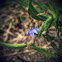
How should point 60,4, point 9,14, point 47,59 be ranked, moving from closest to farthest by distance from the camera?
point 60,4, point 47,59, point 9,14

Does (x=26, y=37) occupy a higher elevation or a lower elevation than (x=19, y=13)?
lower

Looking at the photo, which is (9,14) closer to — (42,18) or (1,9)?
(1,9)

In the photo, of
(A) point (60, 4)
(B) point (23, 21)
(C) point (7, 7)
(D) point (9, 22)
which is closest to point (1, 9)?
(C) point (7, 7)

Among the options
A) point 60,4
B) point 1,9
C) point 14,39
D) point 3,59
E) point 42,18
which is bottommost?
point 3,59

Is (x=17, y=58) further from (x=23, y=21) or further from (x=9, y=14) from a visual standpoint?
(x=9, y=14)

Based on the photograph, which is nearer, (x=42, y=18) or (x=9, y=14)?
(x=42, y=18)

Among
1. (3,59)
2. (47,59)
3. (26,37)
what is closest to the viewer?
(47,59)

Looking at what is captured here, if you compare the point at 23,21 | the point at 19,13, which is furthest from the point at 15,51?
the point at 19,13
